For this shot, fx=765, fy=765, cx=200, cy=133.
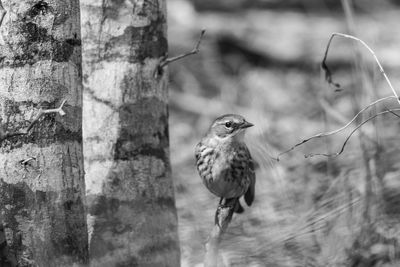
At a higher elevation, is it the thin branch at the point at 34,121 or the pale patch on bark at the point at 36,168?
the thin branch at the point at 34,121

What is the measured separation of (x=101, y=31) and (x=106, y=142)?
0.71 metres

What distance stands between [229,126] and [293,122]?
3861 millimetres

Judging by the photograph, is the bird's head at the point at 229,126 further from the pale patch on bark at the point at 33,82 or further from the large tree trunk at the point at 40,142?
the pale patch on bark at the point at 33,82

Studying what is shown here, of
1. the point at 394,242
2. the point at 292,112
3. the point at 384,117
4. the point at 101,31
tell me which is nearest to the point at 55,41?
the point at 101,31

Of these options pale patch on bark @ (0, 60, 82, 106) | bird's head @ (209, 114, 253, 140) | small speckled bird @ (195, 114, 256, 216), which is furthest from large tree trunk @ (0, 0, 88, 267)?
bird's head @ (209, 114, 253, 140)

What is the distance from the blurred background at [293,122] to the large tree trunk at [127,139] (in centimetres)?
67

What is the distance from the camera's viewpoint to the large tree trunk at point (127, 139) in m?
4.66

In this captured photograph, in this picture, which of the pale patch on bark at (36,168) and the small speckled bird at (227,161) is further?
the small speckled bird at (227,161)

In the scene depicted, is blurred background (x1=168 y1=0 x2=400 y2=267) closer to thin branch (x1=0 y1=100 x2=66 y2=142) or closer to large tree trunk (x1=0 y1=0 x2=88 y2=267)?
large tree trunk (x1=0 y1=0 x2=88 y2=267)

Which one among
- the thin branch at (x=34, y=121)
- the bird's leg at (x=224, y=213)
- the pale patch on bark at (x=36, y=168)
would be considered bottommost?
the bird's leg at (x=224, y=213)

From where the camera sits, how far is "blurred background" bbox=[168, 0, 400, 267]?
5.32m

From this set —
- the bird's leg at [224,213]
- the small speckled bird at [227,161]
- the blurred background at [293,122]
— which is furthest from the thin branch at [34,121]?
the small speckled bird at [227,161]

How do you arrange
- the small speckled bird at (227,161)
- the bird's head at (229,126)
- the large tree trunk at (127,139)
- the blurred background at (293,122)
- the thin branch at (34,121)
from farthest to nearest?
the bird's head at (229,126) → the small speckled bird at (227,161) → the blurred background at (293,122) → the large tree trunk at (127,139) → the thin branch at (34,121)

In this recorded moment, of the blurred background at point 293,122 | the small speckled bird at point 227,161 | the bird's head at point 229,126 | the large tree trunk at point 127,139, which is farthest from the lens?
the bird's head at point 229,126
